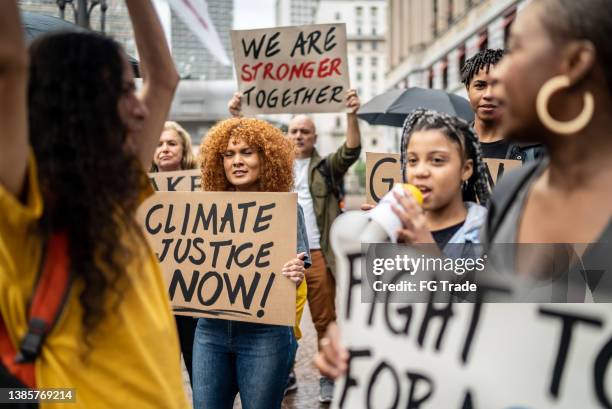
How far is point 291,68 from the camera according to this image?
4977 millimetres

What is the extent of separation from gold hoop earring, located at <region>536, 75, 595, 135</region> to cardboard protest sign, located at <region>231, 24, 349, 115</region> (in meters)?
3.60

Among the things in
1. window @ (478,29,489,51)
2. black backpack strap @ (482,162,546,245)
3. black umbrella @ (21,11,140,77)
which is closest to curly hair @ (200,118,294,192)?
black umbrella @ (21,11,140,77)

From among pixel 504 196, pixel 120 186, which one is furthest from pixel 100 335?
pixel 504 196

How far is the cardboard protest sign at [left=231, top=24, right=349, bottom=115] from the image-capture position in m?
4.93

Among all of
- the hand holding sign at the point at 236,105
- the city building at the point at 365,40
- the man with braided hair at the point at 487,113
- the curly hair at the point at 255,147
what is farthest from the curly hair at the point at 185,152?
the city building at the point at 365,40

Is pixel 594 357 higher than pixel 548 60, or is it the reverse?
pixel 548 60

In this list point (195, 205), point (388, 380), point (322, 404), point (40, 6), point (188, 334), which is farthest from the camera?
point (40, 6)

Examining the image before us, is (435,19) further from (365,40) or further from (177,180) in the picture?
(365,40)

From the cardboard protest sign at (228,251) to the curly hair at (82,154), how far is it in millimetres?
1595

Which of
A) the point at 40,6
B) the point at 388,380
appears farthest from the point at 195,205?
the point at 40,6

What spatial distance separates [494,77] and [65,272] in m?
1.06

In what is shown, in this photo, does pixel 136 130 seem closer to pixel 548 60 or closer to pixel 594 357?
pixel 548 60

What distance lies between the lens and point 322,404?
4.98m

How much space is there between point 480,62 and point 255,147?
141 cm
